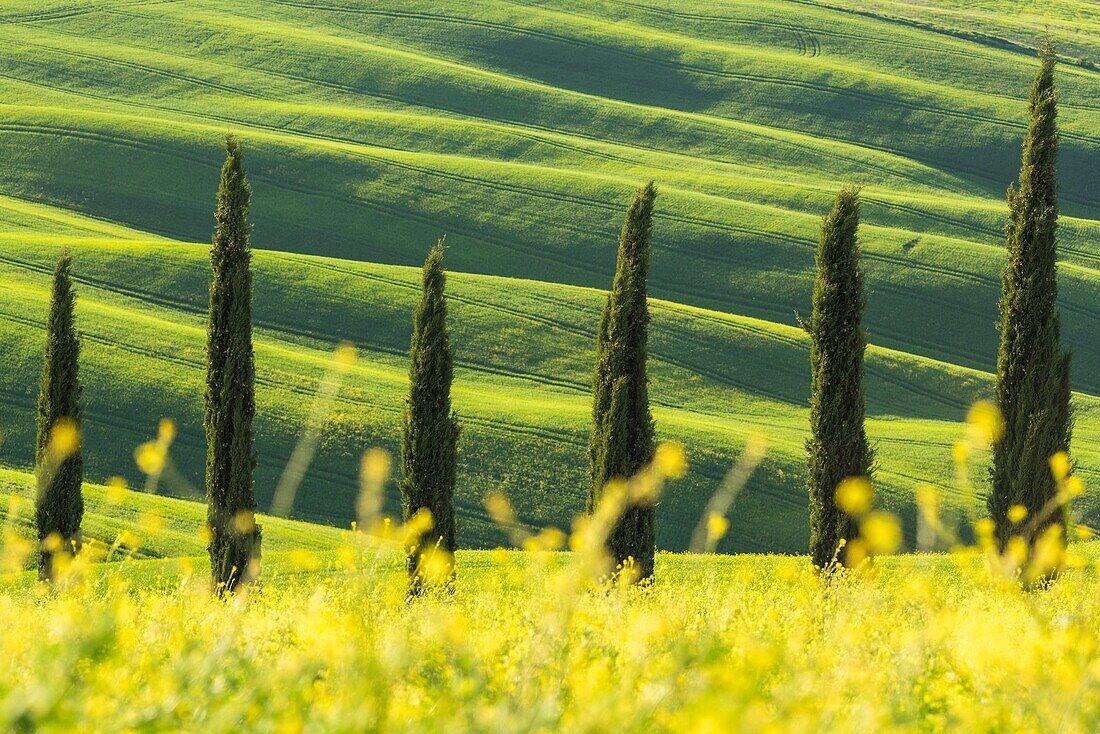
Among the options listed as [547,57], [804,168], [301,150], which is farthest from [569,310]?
[547,57]

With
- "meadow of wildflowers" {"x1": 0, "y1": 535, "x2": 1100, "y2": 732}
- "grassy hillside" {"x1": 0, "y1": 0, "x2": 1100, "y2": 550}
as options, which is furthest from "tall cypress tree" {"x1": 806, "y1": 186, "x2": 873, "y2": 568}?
"grassy hillside" {"x1": 0, "y1": 0, "x2": 1100, "y2": 550}

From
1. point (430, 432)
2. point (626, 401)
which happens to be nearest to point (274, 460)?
point (430, 432)

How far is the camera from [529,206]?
66.2m

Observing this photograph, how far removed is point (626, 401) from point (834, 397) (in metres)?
3.54

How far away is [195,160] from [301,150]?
5.94 m

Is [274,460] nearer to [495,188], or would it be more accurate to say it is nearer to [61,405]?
[61,405]

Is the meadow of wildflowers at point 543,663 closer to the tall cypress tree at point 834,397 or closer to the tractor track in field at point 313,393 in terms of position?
the tall cypress tree at point 834,397

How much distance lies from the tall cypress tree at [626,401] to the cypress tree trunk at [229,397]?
600cm

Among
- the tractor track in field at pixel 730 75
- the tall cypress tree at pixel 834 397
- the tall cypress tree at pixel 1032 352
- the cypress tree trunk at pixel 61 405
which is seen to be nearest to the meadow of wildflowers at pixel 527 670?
the tall cypress tree at pixel 834 397

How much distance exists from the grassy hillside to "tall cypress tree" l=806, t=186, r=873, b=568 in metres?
16.0

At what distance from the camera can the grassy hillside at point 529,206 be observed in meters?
40.4

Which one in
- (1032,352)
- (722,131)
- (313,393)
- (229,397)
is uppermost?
(1032,352)

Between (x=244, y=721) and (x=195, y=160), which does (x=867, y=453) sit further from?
(x=195, y=160)

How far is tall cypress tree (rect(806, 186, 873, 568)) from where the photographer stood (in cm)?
2070
